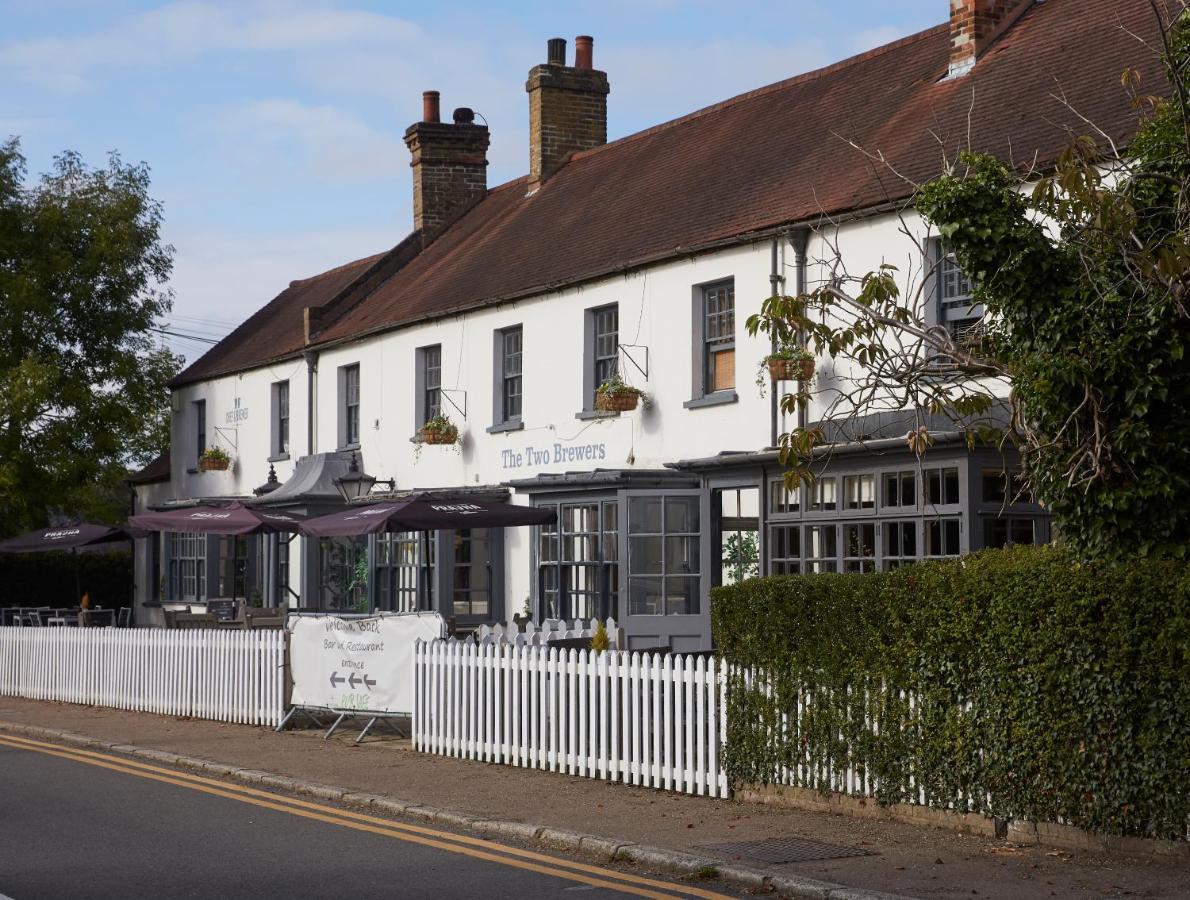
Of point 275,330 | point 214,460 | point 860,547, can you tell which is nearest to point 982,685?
point 860,547

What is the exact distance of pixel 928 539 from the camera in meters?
16.3

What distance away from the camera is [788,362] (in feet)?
56.5

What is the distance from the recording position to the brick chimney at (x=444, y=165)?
31984 millimetres

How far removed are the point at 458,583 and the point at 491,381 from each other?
340cm

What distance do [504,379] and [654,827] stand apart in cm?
1440

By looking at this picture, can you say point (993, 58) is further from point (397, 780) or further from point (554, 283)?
point (397, 780)

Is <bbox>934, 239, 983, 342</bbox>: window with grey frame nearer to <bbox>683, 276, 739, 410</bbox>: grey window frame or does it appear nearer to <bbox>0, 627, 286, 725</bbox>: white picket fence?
<bbox>683, 276, 739, 410</bbox>: grey window frame

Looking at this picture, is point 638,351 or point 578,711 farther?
point 638,351

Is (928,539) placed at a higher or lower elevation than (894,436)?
lower

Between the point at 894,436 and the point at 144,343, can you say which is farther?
the point at 144,343

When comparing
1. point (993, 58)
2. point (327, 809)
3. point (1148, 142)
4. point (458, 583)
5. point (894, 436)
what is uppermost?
point (993, 58)

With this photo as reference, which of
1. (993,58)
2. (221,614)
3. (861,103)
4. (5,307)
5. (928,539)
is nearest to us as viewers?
(928,539)

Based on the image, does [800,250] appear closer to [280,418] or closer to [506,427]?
[506,427]

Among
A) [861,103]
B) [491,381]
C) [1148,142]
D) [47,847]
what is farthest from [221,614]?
[1148,142]
